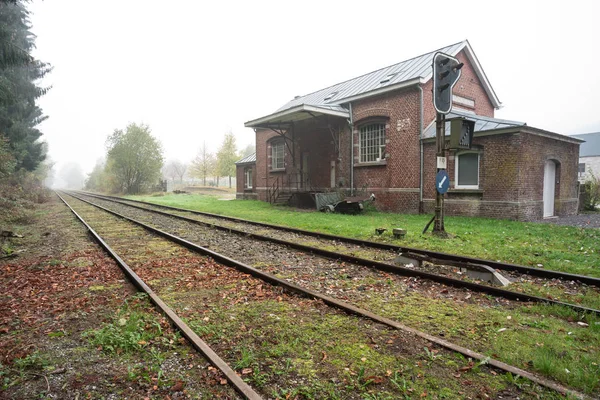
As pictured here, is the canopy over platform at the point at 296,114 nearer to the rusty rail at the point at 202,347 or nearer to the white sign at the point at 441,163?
the white sign at the point at 441,163

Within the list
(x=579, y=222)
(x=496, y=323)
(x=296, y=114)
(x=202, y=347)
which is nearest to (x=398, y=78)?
(x=296, y=114)

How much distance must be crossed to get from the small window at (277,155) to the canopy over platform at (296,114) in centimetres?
246

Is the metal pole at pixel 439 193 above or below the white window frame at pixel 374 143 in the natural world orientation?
below

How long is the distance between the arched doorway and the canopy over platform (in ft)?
30.3

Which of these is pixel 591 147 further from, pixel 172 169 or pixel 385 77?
pixel 172 169

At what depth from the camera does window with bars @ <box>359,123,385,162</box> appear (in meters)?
16.4

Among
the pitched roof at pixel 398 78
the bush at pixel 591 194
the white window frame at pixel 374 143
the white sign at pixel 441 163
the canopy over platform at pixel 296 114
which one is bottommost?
the bush at pixel 591 194

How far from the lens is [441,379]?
8.29ft

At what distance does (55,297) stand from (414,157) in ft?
45.1

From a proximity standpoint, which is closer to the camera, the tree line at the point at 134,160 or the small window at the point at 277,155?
the small window at the point at 277,155

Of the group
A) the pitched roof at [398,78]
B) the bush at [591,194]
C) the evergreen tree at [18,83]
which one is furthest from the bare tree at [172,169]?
the bush at [591,194]

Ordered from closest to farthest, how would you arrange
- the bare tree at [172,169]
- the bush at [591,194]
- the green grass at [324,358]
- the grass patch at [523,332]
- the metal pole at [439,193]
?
1. the green grass at [324,358]
2. the grass patch at [523,332]
3. the metal pole at [439,193]
4. the bush at [591,194]
5. the bare tree at [172,169]

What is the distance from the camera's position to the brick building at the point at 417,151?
12.5m

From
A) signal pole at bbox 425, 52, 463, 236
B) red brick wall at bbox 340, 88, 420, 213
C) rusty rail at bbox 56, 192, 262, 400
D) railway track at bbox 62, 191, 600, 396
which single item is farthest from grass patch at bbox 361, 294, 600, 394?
red brick wall at bbox 340, 88, 420, 213
